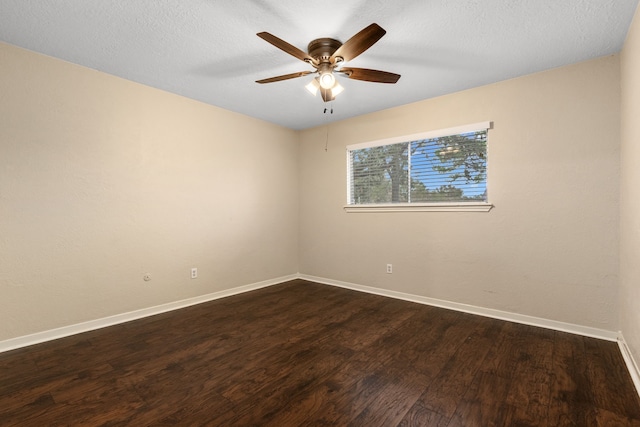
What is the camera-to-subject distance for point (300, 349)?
91.8 inches

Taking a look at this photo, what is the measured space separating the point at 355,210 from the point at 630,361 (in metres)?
2.90

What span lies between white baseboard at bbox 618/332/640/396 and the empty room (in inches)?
1.1

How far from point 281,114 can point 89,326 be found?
3.18 m

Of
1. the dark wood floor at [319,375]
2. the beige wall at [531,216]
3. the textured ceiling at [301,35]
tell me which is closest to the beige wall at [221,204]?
the beige wall at [531,216]

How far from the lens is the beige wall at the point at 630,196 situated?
1899 millimetres

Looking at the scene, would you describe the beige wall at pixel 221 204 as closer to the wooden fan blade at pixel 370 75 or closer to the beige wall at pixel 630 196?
the beige wall at pixel 630 196

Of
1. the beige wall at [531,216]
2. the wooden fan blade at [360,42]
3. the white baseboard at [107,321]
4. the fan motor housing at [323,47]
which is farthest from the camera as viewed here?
the beige wall at [531,216]

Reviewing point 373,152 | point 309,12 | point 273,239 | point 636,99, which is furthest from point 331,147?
point 636,99

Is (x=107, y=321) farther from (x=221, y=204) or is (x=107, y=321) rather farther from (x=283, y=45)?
(x=283, y=45)

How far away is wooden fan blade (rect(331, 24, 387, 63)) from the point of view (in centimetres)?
176

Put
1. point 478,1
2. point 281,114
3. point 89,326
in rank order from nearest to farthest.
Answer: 1. point 478,1
2. point 89,326
3. point 281,114

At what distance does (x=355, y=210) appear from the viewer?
416 cm

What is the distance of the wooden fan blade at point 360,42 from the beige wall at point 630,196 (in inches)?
67.1

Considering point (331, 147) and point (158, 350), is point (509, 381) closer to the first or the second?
point (158, 350)
